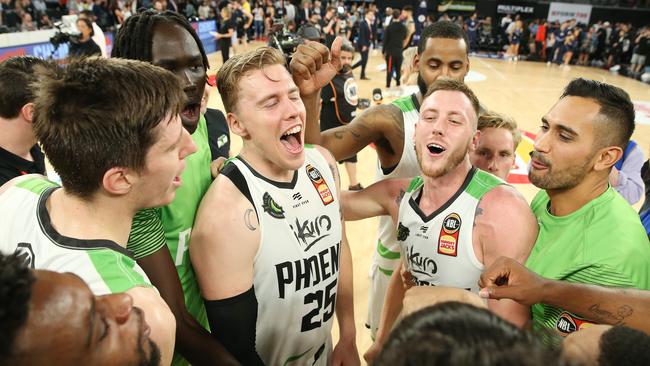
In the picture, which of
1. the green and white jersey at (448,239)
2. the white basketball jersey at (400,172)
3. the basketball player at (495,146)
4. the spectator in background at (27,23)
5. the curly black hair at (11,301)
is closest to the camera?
the curly black hair at (11,301)

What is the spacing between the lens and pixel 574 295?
1683 mm

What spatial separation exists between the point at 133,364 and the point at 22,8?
1533 cm

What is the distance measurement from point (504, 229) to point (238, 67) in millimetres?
1448

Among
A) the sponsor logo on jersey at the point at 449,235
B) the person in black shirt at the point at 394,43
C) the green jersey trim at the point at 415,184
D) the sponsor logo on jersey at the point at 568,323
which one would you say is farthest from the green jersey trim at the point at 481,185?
the person in black shirt at the point at 394,43

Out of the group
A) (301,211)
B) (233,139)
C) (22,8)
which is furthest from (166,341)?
(22,8)

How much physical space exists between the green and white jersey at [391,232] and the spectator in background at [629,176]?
172 centimetres

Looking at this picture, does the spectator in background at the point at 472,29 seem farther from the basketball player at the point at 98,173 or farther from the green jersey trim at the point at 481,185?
the basketball player at the point at 98,173

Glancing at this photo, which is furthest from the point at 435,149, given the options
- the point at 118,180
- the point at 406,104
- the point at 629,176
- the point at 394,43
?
the point at 394,43

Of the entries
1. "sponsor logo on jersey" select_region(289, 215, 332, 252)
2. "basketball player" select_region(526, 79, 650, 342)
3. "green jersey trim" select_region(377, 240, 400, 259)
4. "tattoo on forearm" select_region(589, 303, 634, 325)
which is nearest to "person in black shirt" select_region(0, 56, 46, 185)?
"sponsor logo on jersey" select_region(289, 215, 332, 252)

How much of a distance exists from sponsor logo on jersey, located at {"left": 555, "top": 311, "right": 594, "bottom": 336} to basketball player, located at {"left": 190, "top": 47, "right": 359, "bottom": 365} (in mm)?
989

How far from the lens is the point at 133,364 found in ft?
3.28

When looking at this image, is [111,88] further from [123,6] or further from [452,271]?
[123,6]

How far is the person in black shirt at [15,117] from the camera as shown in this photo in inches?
99.1

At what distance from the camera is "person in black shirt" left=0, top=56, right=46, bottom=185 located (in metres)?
2.52
